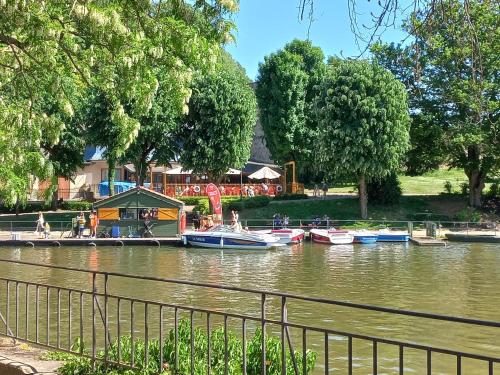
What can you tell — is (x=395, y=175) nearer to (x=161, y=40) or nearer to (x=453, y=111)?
(x=453, y=111)

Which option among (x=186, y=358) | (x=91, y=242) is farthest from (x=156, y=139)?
(x=186, y=358)

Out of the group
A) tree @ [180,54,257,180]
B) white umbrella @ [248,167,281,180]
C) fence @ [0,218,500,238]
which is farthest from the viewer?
white umbrella @ [248,167,281,180]

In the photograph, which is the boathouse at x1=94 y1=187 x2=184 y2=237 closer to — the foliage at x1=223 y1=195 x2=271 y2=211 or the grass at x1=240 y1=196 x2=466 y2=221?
the grass at x1=240 y1=196 x2=466 y2=221

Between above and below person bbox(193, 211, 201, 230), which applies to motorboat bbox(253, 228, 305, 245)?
below

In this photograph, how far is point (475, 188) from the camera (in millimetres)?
49438

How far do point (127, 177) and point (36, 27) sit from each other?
6463 centimetres

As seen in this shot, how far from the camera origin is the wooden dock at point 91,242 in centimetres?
3722

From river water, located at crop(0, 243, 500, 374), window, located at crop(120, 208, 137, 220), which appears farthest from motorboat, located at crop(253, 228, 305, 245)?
window, located at crop(120, 208, 137, 220)

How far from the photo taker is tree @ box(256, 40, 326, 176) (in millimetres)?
58750

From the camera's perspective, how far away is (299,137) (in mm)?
59812

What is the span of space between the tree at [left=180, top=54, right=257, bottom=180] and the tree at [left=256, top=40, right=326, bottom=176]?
27.4 ft

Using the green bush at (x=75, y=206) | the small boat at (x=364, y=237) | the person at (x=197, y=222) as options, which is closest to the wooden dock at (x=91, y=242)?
the person at (x=197, y=222)

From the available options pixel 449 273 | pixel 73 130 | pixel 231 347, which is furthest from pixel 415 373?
pixel 73 130

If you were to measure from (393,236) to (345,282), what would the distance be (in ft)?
58.7
